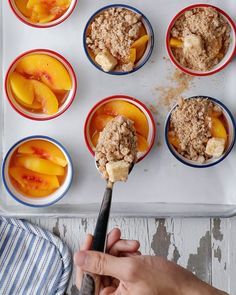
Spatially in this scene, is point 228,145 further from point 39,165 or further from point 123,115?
point 39,165

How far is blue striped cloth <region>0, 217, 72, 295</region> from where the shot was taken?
150cm

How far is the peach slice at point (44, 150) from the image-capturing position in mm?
1430

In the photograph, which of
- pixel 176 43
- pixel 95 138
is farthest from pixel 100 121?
pixel 176 43

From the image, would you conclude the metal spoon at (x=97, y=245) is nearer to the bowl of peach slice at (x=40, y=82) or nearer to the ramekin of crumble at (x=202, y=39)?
the bowl of peach slice at (x=40, y=82)

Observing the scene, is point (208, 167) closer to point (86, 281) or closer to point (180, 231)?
point (180, 231)

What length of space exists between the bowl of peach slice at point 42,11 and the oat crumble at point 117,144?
0.95 feet

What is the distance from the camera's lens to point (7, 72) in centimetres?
140

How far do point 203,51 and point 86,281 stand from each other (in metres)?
0.60

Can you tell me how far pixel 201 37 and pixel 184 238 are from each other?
50 cm

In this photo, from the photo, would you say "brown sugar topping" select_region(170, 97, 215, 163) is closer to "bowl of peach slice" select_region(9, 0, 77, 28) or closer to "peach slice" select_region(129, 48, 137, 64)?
"peach slice" select_region(129, 48, 137, 64)

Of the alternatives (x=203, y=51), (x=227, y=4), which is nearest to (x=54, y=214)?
(x=203, y=51)

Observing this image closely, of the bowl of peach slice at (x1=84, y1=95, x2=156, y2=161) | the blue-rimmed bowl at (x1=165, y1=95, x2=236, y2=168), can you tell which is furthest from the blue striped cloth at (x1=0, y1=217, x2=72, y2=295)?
the blue-rimmed bowl at (x1=165, y1=95, x2=236, y2=168)

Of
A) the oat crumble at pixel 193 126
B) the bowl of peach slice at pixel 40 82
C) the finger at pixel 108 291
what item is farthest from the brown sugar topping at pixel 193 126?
the finger at pixel 108 291

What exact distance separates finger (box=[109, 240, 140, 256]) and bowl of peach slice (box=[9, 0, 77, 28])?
54cm
